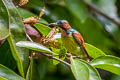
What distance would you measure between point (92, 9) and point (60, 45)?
1.28 m

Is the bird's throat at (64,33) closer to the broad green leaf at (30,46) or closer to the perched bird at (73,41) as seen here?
the perched bird at (73,41)

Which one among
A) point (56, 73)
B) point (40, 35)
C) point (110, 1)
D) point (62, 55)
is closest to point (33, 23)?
point (40, 35)

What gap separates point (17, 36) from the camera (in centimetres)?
101

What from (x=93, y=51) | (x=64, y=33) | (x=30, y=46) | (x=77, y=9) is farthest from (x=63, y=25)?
(x=77, y=9)

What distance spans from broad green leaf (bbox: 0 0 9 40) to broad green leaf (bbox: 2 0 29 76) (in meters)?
0.03

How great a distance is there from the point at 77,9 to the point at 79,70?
1.16 metres

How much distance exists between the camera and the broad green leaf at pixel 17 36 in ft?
3.16

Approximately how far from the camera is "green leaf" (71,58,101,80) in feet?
3.11

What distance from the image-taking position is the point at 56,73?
2805mm

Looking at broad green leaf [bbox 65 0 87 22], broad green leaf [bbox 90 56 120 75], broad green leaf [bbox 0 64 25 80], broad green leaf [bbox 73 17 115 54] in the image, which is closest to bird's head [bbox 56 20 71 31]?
broad green leaf [bbox 90 56 120 75]

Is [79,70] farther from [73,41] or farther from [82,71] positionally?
[73,41]

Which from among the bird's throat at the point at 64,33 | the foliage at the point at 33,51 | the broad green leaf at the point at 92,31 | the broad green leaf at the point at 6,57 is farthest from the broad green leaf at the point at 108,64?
the broad green leaf at the point at 92,31

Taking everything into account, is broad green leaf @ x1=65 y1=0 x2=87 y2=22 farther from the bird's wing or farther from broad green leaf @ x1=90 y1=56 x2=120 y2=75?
broad green leaf @ x1=90 y1=56 x2=120 y2=75

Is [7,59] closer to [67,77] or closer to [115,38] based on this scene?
[115,38]
